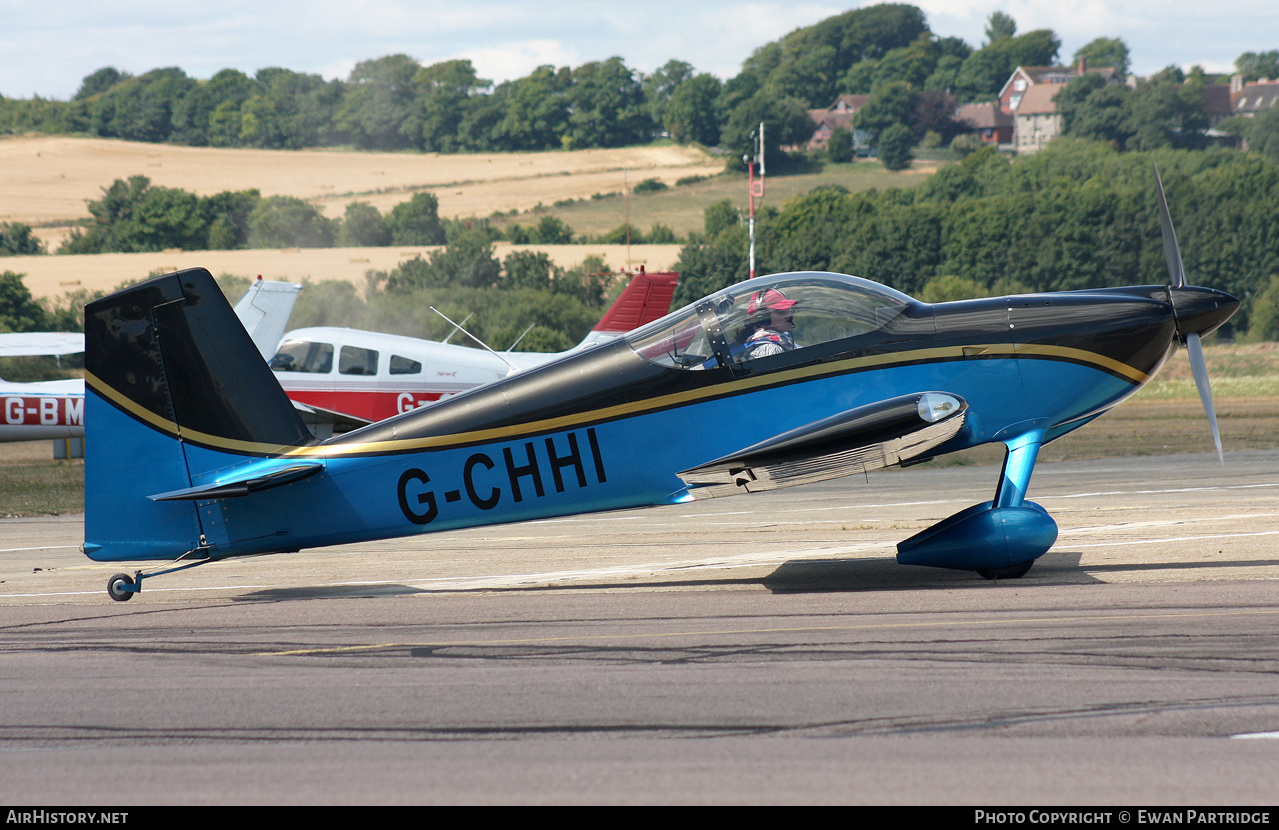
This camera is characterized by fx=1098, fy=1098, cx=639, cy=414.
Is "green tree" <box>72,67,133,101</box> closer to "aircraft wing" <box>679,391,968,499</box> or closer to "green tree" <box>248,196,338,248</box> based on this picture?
"green tree" <box>248,196,338,248</box>

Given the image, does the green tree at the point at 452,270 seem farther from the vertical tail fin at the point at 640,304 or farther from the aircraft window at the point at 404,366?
the aircraft window at the point at 404,366

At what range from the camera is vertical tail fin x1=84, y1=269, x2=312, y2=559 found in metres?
8.52

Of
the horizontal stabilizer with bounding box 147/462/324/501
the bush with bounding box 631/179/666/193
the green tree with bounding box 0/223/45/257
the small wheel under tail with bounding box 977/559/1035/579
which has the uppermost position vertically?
the bush with bounding box 631/179/666/193

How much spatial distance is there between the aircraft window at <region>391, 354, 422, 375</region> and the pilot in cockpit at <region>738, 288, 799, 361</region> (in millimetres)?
12003

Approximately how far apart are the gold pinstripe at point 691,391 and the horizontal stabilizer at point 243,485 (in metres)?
0.34

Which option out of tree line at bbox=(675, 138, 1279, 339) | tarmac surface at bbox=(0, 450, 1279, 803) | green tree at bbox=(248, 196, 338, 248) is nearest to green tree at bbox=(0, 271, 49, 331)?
green tree at bbox=(248, 196, 338, 248)

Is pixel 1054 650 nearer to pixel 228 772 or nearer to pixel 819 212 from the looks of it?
pixel 228 772

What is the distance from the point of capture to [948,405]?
26.5 feet

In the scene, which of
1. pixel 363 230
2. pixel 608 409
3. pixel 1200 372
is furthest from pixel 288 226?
pixel 1200 372

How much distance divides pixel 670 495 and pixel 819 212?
3184 inches

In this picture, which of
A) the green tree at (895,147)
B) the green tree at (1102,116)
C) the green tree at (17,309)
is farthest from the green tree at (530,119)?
the green tree at (17,309)

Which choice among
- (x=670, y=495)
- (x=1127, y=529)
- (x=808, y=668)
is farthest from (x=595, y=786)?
(x=1127, y=529)

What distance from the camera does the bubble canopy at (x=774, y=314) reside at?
8.48m

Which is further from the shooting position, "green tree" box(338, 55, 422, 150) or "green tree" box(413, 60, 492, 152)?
"green tree" box(413, 60, 492, 152)
